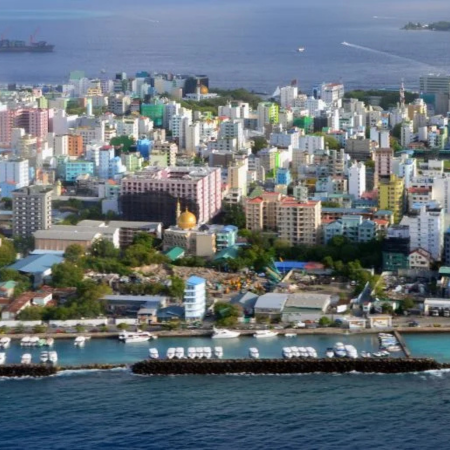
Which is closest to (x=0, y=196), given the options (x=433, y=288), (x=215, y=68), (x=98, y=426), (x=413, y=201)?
(x=413, y=201)

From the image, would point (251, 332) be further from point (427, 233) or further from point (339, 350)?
point (427, 233)

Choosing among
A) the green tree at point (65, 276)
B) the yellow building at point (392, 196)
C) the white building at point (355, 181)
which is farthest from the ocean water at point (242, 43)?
the green tree at point (65, 276)

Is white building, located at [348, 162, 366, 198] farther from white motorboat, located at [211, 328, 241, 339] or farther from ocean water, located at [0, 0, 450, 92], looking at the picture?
ocean water, located at [0, 0, 450, 92]

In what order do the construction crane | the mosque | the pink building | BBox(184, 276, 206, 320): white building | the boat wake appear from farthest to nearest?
the construction crane → the boat wake → the pink building → the mosque → BBox(184, 276, 206, 320): white building

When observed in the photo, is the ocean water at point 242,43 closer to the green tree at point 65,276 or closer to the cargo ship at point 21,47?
the cargo ship at point 21,47

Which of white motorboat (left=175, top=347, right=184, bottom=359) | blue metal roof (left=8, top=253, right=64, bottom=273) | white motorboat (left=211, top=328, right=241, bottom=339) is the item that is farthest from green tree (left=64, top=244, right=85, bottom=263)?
white motorboat (left=175, top=347, right=184, bottom=359)

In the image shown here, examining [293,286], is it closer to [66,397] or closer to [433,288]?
[433,288]
